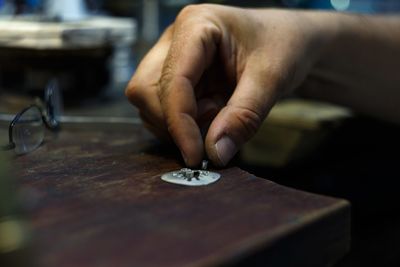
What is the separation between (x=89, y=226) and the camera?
1.38 feet

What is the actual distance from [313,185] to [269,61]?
65 cm

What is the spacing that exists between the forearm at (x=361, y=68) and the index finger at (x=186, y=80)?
303 millimetres

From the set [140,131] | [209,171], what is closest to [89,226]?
[209,171]

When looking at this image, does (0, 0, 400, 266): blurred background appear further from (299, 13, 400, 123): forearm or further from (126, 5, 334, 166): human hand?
(126, 5, 334, 166): human hand

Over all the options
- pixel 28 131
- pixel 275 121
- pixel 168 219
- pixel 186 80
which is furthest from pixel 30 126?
pixel 275 121

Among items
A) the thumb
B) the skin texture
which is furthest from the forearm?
the thumb

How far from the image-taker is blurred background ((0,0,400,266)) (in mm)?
1112

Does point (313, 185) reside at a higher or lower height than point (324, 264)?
lower

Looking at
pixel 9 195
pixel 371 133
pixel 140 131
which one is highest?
pixel 9 195

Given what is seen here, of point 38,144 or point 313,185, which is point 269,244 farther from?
point 313,185

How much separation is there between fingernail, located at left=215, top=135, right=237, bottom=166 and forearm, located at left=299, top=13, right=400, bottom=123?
37 cm

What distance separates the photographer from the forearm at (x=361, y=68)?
97 cm

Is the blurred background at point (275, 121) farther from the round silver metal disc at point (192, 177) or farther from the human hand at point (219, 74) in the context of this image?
the round silver metal disc at point (192, 177)

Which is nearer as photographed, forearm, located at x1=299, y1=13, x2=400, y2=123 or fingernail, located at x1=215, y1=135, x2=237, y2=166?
fingernail, located at x1=215, y1=135, x2=237, y2=166
